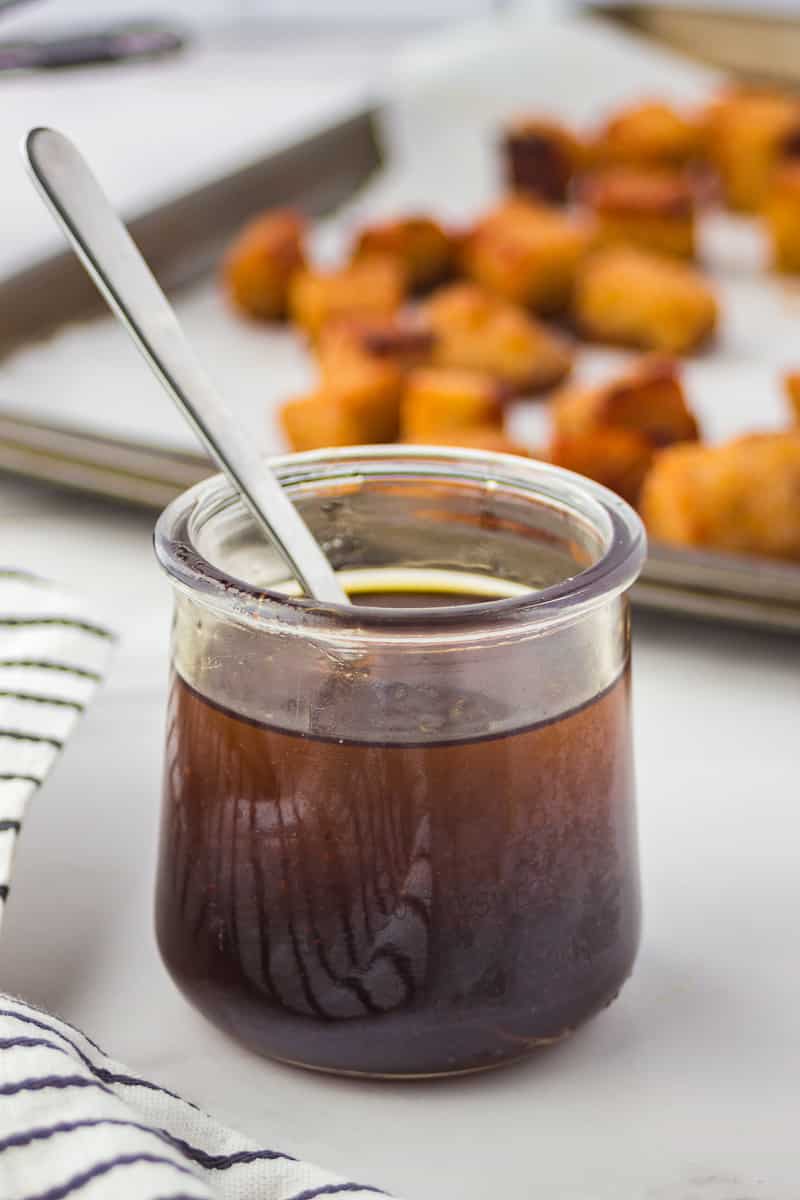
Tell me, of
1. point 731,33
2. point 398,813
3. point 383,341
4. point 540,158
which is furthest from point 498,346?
point 731,33

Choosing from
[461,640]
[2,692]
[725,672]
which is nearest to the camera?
[461,640]

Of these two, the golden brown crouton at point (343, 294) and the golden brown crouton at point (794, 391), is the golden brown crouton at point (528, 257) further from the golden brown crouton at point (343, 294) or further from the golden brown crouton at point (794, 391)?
the golden brown crouton at point (794, 391)

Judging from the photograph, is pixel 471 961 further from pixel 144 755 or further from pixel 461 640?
pixel 144 755

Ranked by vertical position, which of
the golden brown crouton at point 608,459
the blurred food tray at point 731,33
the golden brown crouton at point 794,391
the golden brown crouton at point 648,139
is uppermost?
the golden brown crouton at point 608,459

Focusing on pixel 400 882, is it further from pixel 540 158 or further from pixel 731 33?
pixel 731 33

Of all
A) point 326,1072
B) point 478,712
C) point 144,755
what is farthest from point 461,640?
point 144,755

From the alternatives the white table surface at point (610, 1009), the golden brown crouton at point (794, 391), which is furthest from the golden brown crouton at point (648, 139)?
the white table surface at point (610, 1009)
